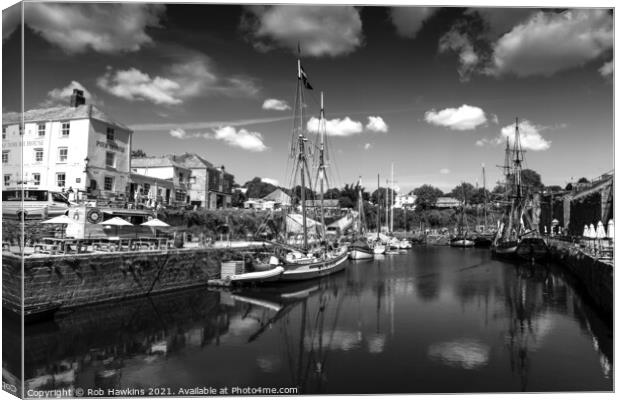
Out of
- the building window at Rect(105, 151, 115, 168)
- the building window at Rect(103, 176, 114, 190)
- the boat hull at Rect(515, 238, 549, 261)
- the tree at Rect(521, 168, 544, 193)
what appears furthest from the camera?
the tree at Rect(521, 168, 544, 193)

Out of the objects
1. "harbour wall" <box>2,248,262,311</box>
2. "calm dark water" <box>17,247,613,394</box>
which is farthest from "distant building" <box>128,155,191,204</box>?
"calm dark water" <box>17,247,613,394</box>

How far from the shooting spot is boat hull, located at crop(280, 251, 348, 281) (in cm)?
2877

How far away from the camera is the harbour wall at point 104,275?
1770cm

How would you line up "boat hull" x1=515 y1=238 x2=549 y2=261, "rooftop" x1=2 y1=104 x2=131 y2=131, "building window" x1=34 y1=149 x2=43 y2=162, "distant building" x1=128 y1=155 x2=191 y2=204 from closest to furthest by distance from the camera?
"rooftop" x1=2 y1=104 x2=131 y2=131 < "building window" x1=34 y1=149 x2=43 y2=162 < "distant building" x1=128 y1=155 x2=191 y2=204 < "boat hull" x1=515 y1=238 x2=549 y2=261

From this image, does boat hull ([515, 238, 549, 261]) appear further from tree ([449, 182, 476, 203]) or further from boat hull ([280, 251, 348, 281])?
tree ([449, 182, 476, 203])

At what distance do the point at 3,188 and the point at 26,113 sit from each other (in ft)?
6.06

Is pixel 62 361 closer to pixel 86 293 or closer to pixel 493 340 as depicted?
pixel 86 293

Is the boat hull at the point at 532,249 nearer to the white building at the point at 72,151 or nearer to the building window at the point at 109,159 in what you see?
the white building at the point at 72,151

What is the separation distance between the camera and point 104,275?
20625mm

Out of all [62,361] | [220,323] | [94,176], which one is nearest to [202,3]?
[62,361]

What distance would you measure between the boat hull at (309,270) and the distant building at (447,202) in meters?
74.9

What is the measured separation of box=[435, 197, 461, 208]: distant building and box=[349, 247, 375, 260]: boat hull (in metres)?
61.5

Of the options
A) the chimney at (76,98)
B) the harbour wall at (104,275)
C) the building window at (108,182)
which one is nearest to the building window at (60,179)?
the chimney at (76,98)

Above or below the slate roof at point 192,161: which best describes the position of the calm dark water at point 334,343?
below
